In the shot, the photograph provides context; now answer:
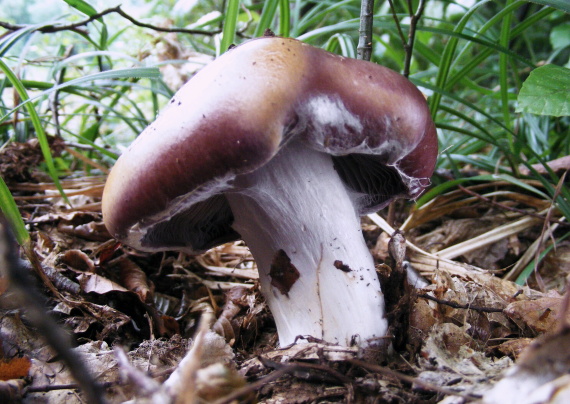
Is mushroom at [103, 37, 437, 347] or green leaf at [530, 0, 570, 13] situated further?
green leaf at [530, 0, 570, 13]

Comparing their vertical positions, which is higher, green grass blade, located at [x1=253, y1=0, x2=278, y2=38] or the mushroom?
green grass blade, located at [x1=253, y1=0, x2=278, y2=38]

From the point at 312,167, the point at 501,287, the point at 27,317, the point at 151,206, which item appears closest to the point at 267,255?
the point at 312,167

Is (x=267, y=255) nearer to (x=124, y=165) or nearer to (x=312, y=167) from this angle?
(x=312, y=167)

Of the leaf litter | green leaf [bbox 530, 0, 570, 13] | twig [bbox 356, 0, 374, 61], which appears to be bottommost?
the leaf litter

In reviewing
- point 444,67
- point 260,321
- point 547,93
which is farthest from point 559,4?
point 260,321

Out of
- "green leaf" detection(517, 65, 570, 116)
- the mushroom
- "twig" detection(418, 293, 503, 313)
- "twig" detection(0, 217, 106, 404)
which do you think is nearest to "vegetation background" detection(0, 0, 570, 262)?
"green leaf" detection(517, 65, 570, 116)

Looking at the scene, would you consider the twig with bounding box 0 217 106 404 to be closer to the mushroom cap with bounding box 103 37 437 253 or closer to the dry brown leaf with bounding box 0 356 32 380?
the mushroom cap with bounding box 103 37 437 253

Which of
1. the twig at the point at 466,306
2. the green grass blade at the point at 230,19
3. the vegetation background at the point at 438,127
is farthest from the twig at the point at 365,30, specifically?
the twig at the point at 466,306

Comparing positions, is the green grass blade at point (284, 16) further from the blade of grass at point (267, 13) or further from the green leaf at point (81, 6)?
the green leaf at point (81, 6)
